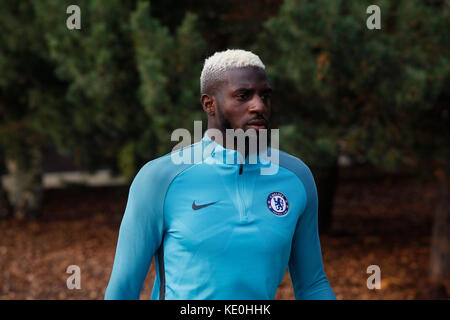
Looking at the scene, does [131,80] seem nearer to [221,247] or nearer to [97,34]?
[97,34]

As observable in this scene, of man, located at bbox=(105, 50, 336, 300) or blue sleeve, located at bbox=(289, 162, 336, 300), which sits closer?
man, located at bbox=(105, 50, 336, 300)

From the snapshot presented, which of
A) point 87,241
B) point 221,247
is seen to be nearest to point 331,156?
point 221,247

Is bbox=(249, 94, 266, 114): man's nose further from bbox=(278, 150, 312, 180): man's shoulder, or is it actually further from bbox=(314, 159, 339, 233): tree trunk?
bbox=(314, 159, 339, 233): tree trunk

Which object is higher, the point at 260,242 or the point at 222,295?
the point at 260,242

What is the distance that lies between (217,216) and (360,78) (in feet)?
11.9

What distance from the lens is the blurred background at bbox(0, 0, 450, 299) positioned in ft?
16.9

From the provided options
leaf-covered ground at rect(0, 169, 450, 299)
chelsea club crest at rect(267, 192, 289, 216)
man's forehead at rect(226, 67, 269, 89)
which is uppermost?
man's forehead at rect(226, 67, 269, 89)

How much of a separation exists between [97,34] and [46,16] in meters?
0.89

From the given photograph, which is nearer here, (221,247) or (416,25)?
(221,247)

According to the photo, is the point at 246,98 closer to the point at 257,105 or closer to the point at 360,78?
the point at 257,105

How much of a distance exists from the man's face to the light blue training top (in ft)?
0.43

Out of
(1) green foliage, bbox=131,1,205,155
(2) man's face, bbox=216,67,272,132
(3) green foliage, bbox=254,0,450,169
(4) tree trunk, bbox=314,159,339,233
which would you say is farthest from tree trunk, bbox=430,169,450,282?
(2) man's face, bbox=216,67,272,132

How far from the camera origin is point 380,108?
565 centimetres

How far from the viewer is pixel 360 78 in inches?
201
